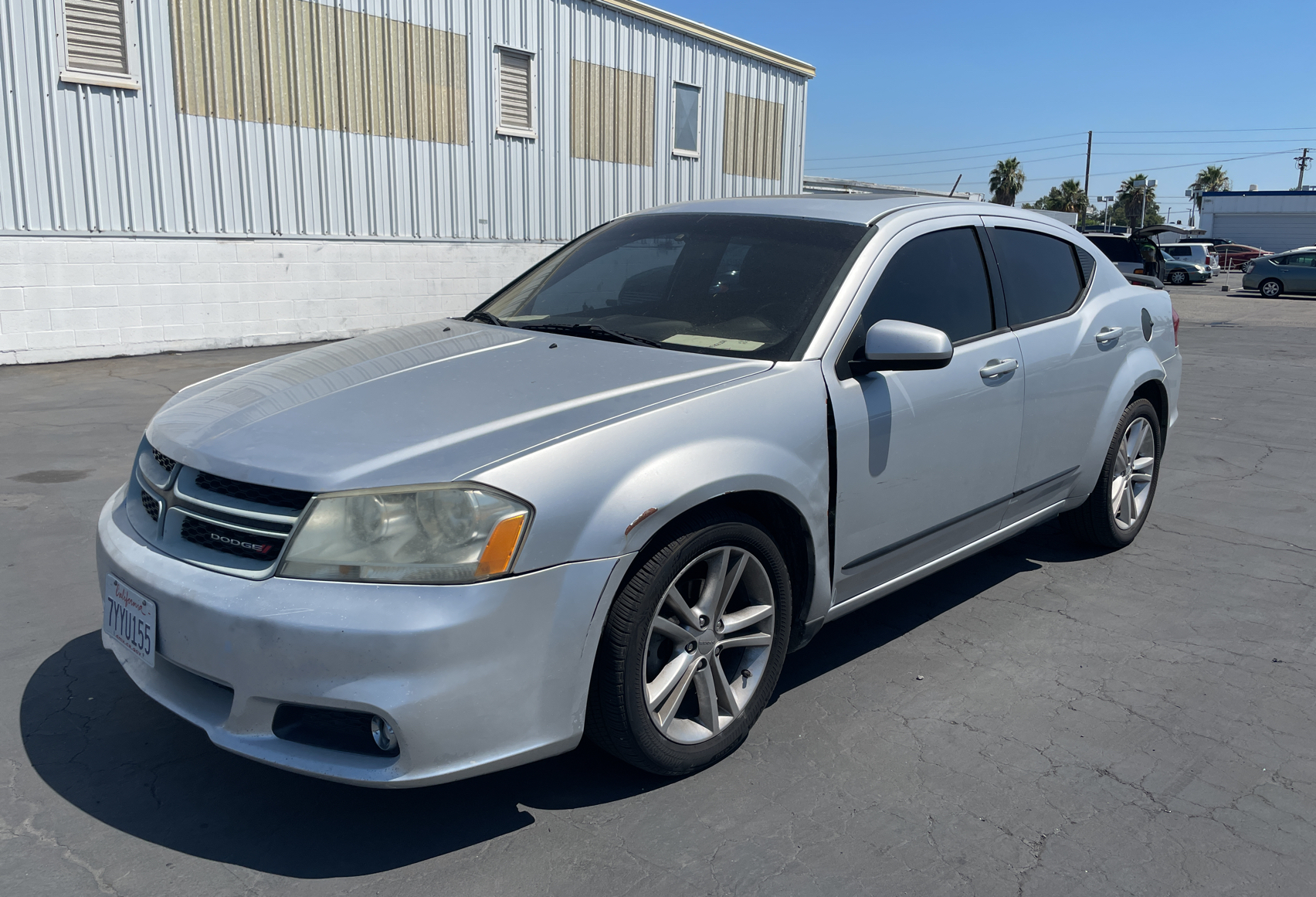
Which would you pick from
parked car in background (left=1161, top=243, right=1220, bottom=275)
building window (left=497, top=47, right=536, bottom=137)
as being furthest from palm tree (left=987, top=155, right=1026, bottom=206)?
building window (left=497, top=47, right=536, bottom=137)

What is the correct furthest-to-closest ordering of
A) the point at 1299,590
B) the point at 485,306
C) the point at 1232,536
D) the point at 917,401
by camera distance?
1. the point at 1232,536
2. the point at 1299,590
3. the point at 485,306
4. the point at 917,401

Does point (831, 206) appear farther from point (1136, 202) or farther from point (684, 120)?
point (1136, 202)

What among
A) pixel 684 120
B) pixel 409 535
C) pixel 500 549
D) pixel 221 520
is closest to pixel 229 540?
pixel 221 520

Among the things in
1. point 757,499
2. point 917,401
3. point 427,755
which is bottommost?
point 427,755

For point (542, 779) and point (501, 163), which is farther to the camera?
point (501, 163)

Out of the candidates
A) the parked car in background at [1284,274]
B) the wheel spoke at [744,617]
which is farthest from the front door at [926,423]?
the parked car in background at [1284,274]

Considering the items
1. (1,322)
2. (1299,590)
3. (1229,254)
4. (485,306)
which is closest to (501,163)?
(1,322)

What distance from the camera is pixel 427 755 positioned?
2354 millimetres

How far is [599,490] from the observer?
2.50 meters

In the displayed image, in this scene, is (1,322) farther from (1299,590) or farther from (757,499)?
(1299,590)

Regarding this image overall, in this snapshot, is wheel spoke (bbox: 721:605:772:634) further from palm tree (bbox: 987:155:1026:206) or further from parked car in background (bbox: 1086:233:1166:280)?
palm tree (bbox: 987:155:1026:206)

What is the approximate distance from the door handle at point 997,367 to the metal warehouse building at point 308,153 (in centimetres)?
1097

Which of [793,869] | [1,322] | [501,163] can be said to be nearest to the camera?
[793,869]

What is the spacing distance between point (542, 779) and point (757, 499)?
3.35 feet
